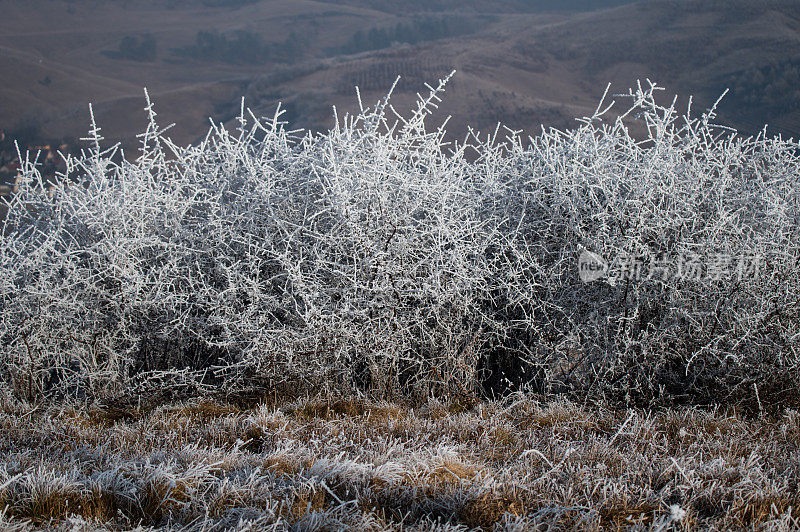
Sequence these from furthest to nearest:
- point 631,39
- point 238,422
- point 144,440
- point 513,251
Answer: point 631,39 → point 513,251 → point 238,422 → point 144,440

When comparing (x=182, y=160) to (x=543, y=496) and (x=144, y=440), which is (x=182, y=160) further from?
(x=543, y=496)

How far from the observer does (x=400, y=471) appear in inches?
91.2

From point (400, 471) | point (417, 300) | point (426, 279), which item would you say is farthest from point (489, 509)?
point (417, 300)

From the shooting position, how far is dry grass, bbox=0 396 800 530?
2059 millimetres

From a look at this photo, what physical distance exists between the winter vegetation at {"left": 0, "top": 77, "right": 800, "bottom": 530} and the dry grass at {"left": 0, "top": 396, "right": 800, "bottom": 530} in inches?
1.5

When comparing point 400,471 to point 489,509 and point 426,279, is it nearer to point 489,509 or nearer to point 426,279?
point 489,509

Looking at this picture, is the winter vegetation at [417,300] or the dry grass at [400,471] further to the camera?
the winter vegetation at [417,300]

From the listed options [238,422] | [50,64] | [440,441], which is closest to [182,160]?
[238,422]

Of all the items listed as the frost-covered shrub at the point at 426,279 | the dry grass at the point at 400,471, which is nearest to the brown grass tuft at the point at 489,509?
the dry grass at the point at 400,471

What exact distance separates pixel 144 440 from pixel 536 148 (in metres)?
2.93

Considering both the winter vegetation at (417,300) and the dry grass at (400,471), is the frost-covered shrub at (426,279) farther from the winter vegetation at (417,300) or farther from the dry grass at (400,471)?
the dry grass at (400,471)

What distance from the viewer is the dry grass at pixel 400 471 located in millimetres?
2059

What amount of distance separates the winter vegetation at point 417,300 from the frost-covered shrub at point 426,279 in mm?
19

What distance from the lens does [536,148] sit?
4141 mm
